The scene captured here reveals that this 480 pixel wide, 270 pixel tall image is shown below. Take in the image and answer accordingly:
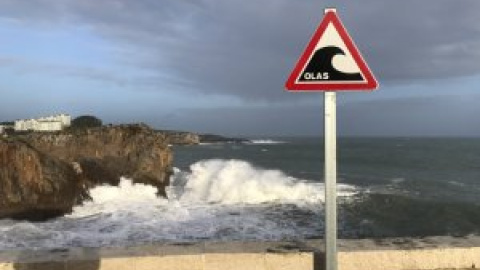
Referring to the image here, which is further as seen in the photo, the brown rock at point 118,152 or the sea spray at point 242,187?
the brown rock at point 118,152

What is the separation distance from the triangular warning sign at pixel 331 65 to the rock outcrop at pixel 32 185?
17817 mm

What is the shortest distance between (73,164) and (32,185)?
13.7ft

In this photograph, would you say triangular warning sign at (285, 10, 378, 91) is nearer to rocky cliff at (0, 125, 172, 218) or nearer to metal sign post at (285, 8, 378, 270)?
metal sign post at (285, 8, 378, 270)

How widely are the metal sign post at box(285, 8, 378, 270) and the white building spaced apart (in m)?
61.1

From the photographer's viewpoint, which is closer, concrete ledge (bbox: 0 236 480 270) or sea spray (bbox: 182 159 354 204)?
concrete ledge (bbox: 0 236 480 270)

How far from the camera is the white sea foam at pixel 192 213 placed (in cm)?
1628

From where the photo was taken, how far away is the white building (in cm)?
6604

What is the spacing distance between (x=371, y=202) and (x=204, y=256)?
2239 cm

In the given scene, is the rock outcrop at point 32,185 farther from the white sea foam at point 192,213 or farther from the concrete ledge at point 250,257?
the concrete ledge at point 250,257

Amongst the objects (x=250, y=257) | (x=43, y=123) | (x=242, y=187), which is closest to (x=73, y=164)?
(x=242, y=187)

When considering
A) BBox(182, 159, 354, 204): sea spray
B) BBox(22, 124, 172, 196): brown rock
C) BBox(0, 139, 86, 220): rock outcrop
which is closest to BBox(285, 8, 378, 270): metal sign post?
BBox(0, 139, 86, 220): rock outcrop

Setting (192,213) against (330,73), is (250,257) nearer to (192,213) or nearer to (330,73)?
(330,73)

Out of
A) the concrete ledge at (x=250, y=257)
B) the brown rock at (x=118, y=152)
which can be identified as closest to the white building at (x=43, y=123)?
the brown rock at (x=118, y=152)

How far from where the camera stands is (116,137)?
33.2 meters
